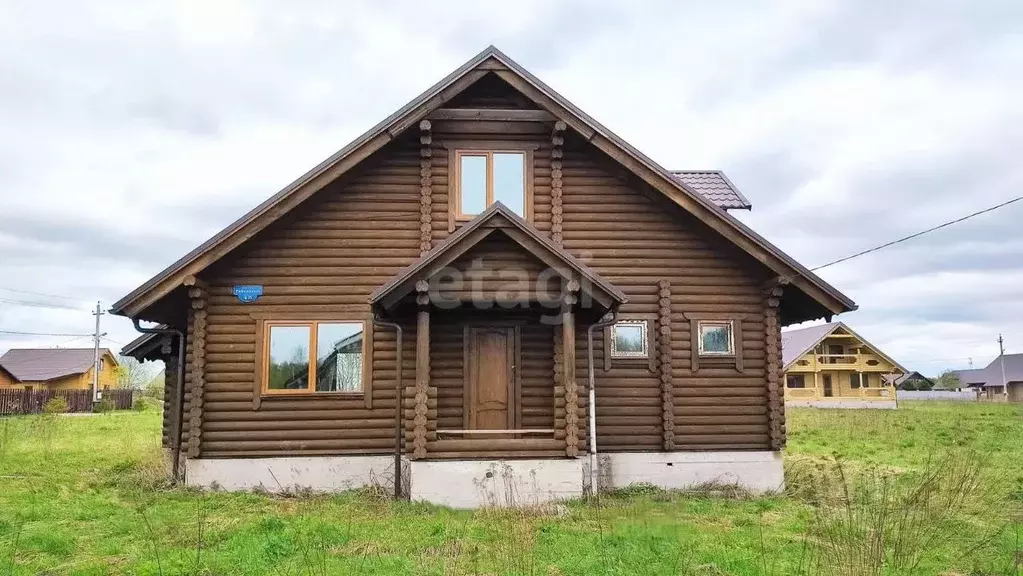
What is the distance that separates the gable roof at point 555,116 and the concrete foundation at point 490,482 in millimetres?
4715

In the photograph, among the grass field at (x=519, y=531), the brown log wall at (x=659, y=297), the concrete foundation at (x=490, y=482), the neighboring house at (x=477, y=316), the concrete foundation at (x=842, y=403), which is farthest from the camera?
the concrete foundation at (x=842, y=403)

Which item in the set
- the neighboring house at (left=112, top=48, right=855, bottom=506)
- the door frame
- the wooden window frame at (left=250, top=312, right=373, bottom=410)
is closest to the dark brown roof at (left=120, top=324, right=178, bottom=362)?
the neighboring house at (left=112, top=48, right=855, bottom=506)

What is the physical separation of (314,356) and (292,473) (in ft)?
6.33

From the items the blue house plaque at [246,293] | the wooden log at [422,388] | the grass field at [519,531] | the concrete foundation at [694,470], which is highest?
the blue house plaque at [246,293]

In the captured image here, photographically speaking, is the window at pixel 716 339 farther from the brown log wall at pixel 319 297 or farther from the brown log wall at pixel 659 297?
the brown log wall at pixel 319 297

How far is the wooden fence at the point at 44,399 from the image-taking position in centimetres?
4025

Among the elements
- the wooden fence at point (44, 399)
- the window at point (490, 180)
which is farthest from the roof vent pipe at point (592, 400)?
the wooden fence at point (44, 399)

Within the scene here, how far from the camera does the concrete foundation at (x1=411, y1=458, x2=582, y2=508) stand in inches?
426

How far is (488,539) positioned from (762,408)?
656 cm

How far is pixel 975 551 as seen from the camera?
790cm

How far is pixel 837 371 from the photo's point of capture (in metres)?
53.3

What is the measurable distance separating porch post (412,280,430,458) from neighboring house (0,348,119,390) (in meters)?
50.6

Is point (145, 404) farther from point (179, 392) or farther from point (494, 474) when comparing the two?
point (494, 474)

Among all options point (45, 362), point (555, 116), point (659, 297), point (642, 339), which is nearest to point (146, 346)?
point (555, 116)
